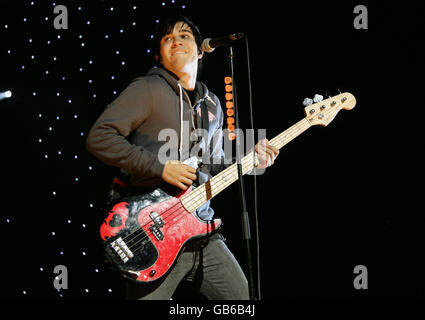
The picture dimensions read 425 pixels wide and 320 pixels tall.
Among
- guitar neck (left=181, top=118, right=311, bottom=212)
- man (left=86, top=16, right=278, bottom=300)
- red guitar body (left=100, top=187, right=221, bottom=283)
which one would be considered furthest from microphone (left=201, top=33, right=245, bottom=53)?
red guitar body (left=100, top=187, right=221, bottom=283)

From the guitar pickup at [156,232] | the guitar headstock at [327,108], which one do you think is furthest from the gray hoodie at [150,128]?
the guitar headstock at [327,108]

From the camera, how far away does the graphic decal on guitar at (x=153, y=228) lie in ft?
5.41

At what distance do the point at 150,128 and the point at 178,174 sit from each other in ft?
0.98

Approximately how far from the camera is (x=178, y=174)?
1.80 meters

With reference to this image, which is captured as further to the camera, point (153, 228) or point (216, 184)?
point (216, 184)

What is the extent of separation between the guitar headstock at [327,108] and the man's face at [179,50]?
0.82m

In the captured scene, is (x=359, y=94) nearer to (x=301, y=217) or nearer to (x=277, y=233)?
(x=301, y=217)

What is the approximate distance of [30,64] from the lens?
3121 millimetres

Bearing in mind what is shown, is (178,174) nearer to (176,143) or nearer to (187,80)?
(176,143)

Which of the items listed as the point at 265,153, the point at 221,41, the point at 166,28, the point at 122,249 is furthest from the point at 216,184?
the point at 166,28

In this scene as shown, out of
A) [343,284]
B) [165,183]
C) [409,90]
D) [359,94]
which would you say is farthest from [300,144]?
[165,183]

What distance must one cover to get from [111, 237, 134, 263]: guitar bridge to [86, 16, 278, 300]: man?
0.16 metres

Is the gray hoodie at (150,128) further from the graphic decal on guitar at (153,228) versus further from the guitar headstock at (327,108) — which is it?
the guitar headstock at (327,108)

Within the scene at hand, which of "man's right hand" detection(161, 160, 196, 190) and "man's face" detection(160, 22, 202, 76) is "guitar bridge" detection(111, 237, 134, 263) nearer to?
"man's right hand" detection(161, 160, 196, 190)
